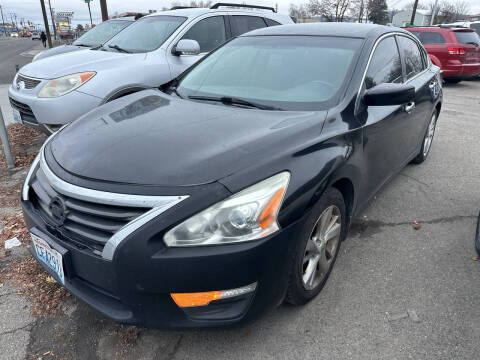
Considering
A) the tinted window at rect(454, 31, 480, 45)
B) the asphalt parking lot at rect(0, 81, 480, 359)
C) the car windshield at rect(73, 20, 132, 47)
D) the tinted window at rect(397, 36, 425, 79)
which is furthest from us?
→ the tinted window at rect(454, 31, 480, 45)

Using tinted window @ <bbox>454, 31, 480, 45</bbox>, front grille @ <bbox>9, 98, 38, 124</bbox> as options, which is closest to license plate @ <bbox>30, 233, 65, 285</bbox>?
front grille @ <bbox>9, 98, 38, 124</bbox>

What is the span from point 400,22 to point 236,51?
158 feet

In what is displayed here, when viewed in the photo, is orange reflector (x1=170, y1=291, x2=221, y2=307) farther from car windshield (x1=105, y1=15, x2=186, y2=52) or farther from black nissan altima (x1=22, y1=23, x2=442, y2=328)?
car windshield (x1=105, y1=15, x2=186, y2=52)

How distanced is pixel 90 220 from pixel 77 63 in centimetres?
347

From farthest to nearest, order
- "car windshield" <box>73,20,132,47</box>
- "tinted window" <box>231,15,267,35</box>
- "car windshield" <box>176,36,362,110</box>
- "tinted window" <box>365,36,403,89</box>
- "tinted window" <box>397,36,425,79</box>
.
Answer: "car windshield" <box>73,20,132,47</box> → "tinted window" <box>231,15,267,35</box> → "tinted window" <box>397,36,425,79</box> → "tinted window" <box>365,36,403,89</box> → "car windshield" <box>176,36,362,110</box>

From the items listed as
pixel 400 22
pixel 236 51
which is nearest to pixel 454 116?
pixel 236 51

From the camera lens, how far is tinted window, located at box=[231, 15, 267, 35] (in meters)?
5.86

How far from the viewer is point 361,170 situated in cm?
259

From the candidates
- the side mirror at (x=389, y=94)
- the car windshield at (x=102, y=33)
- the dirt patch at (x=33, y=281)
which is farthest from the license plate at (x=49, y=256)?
the car windshield at (x=102, y=33)

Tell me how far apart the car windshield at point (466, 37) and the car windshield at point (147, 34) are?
9.13 m

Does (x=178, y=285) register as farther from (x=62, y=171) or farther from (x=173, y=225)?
(x=62, y=171)

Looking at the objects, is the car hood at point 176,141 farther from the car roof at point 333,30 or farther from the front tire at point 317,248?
the car roof at point 333,30

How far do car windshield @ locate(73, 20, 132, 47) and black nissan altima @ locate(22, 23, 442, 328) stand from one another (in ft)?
19.4

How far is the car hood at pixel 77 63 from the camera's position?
4.46 metres
